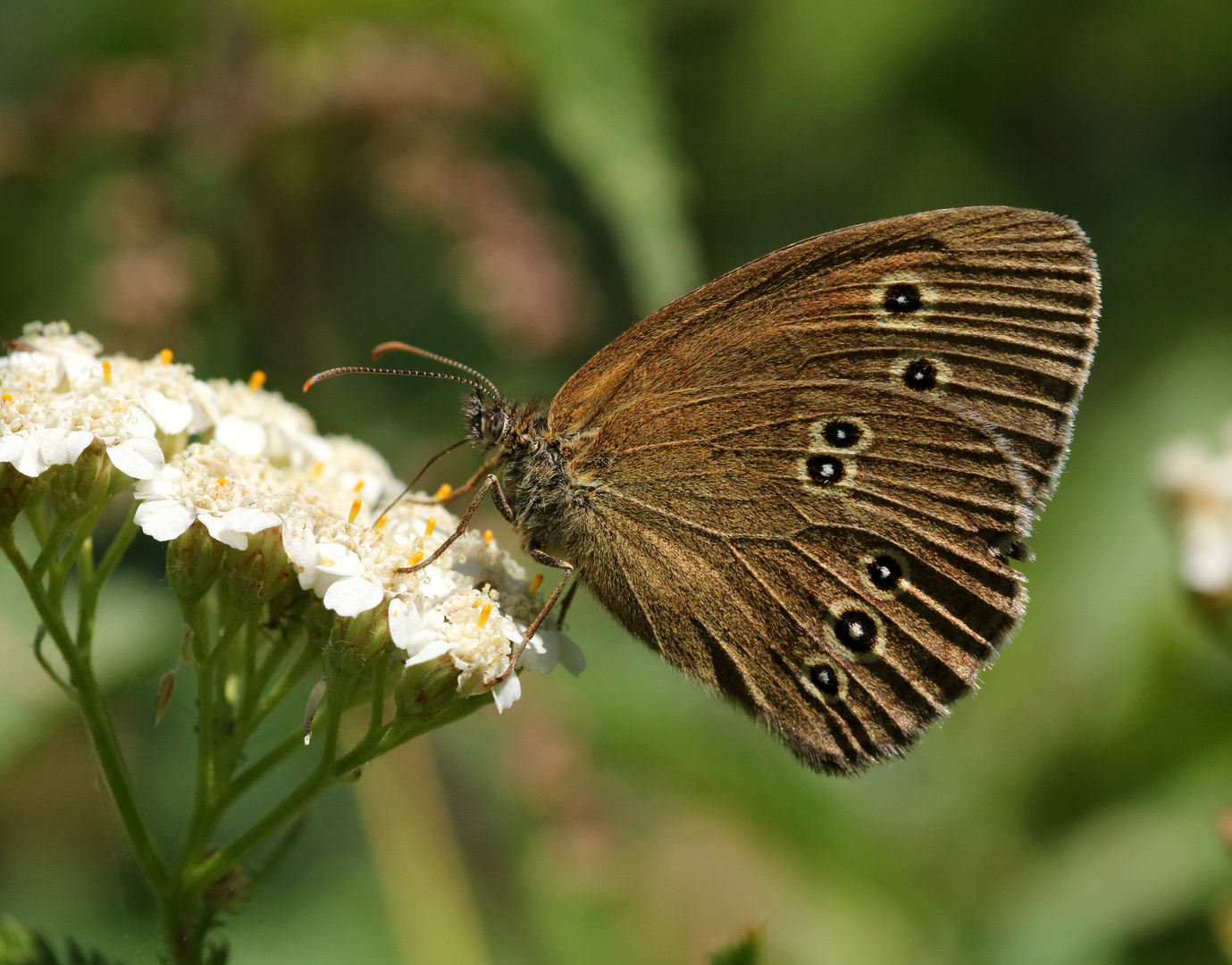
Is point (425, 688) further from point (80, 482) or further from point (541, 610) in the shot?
point (80, 482)

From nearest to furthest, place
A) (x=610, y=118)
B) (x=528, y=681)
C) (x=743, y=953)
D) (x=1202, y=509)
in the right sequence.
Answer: (x=743, y=953), (x=610, y=118), (x=1202, y=509), (x=528, y=681)

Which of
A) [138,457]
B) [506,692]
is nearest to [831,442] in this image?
[506,692]

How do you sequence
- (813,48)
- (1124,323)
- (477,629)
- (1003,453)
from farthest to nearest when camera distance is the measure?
(1124,323) < (813,48) < (1003,453) < (477,629)

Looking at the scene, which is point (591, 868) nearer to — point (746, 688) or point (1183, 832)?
point (746, 688)

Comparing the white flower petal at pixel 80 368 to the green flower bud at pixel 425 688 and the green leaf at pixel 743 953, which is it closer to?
the green flower bud at pixel 425 688

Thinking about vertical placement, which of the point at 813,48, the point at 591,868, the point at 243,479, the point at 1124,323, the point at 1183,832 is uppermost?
the point at 813,48

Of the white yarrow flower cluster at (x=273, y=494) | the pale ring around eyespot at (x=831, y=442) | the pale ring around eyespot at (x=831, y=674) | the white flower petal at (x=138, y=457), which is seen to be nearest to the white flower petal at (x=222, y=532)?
the white yarrow flower cluster at (x=273, y=494)

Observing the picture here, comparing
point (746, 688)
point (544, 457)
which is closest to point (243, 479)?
point (544, 457)
